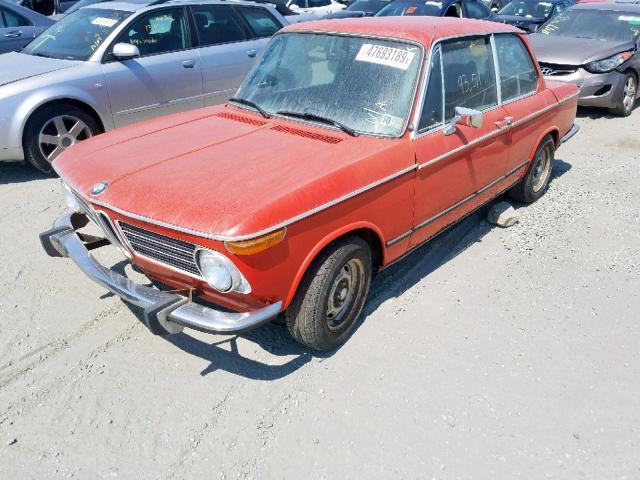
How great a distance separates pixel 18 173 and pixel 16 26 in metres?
3.62

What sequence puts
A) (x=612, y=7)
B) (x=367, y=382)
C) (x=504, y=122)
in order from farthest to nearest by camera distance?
1. (x=612, y=7)
2. (x=504, y=122)
3. (x=367, y=382)

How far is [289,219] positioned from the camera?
8.98ft

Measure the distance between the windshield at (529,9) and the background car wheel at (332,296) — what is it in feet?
35.3

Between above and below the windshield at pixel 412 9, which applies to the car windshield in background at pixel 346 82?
above

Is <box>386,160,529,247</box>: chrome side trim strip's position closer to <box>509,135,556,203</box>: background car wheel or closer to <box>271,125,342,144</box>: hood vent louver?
<box>509,135,556,203</box>: background car wheel

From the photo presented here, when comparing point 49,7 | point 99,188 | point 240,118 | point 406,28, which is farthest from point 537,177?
point 49,7

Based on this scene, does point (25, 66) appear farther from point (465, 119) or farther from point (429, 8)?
point (429, 8)

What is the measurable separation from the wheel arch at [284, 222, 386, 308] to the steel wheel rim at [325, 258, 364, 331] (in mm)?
172

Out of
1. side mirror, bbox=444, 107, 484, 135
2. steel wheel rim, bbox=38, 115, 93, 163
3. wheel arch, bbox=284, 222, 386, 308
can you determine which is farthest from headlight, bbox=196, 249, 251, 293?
steel wheel rim, bbox=38, 115, 93, 163

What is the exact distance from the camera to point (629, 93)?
855 centimetres

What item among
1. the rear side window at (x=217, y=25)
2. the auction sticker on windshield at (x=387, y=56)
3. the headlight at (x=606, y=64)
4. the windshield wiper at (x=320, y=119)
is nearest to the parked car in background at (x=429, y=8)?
the headlight at (x=606, y=64)

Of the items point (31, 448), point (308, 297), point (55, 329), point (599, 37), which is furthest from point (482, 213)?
point (599, 37)

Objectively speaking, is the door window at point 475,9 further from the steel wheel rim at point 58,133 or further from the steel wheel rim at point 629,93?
the steel wheel rim at point 58,133

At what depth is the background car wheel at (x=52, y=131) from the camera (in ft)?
18.6
